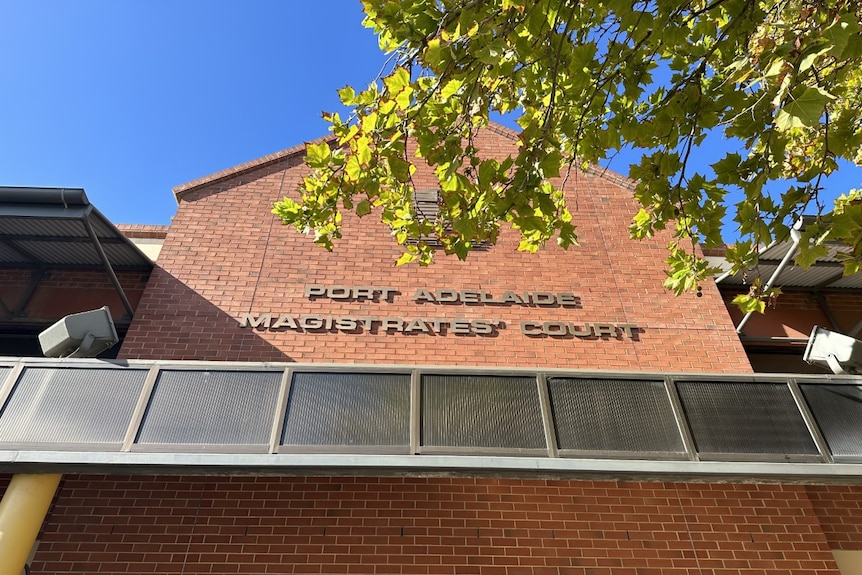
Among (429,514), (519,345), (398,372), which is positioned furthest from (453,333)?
(429,514)

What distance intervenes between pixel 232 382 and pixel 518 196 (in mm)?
3069

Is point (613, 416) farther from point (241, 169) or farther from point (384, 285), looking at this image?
point (241, 169)

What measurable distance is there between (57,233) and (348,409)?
432cm

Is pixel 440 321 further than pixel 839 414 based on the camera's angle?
Yes

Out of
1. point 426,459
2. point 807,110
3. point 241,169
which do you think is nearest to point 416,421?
point 426,459

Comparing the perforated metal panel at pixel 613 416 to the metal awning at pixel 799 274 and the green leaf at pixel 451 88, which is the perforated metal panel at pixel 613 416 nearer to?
the metal awning at pixel 799 274

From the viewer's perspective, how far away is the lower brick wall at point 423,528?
4477 millimetres

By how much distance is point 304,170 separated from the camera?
791 centimetres

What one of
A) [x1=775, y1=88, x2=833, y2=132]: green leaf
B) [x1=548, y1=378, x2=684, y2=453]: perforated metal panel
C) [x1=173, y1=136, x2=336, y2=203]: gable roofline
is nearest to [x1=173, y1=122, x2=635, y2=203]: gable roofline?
[x1=173, y1=136, x2=336, y2=203]: gable roofline

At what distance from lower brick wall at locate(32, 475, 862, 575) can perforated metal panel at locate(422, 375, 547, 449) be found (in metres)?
1.00

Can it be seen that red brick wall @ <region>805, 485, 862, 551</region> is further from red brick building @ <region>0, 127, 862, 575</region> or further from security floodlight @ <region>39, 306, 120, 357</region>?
security floodlight @ <region>39, 306, 120, 357</region>

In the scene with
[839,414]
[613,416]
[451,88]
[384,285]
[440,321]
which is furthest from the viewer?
[384,285]

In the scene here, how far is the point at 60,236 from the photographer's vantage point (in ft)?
18.9

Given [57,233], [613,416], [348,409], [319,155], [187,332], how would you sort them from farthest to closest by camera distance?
[187,332], [57,233], [613,416], [348,409], [319,155]
